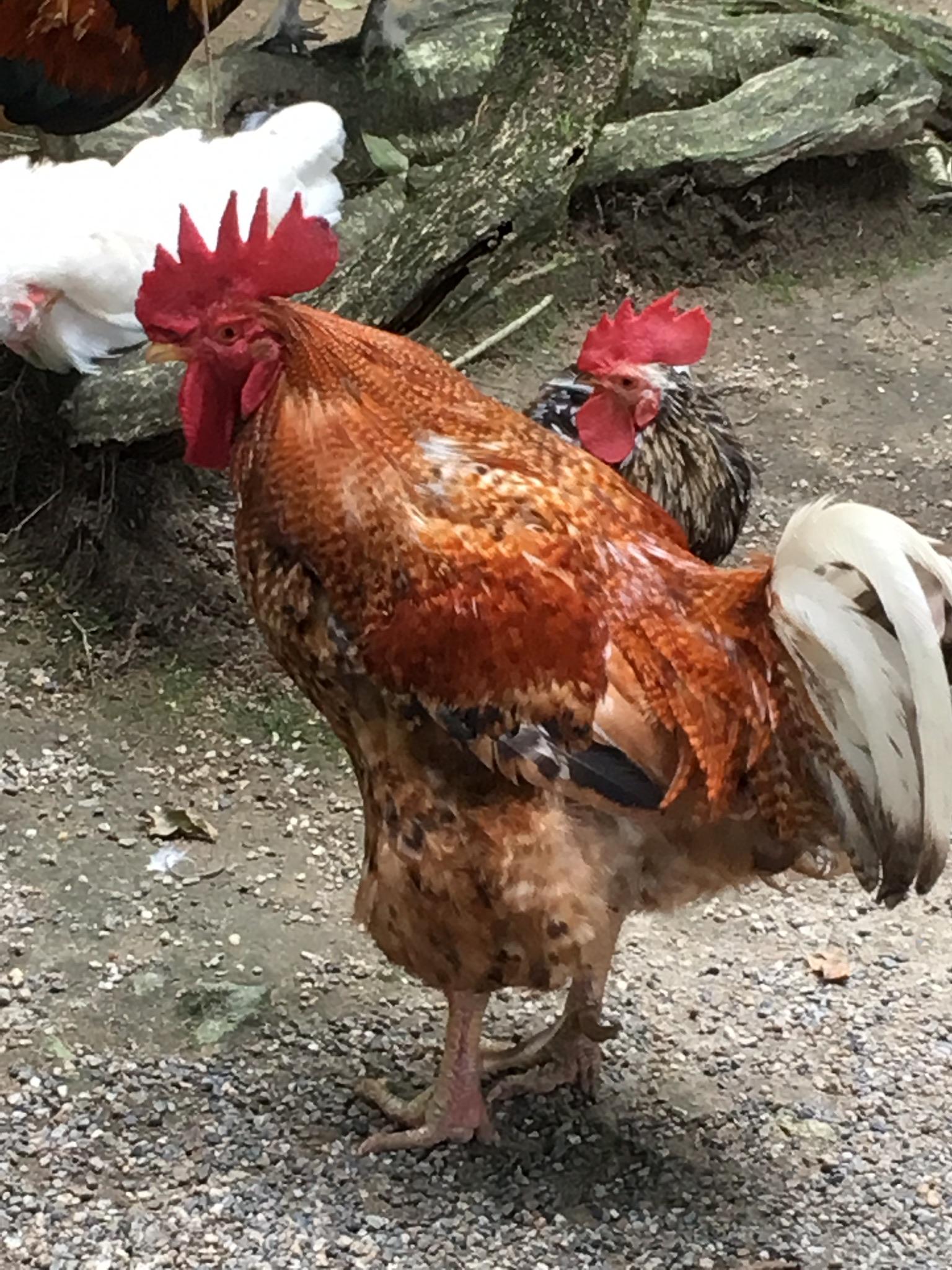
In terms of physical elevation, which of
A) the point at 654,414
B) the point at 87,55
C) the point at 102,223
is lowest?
the point at 102,223

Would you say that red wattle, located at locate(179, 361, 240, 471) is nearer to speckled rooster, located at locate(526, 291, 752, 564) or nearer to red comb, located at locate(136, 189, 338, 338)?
red comb, located at locate(136, 189, 338, 338)

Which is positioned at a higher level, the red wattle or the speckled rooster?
the red wattle

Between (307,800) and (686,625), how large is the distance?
140cm

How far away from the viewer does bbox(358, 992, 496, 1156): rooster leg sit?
2.56 m

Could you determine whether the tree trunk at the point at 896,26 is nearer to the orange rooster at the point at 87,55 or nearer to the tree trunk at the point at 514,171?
the tree trunk at the point at 514,171

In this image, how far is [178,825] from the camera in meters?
3.29

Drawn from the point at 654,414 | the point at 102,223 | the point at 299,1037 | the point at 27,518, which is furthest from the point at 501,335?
the point at 299,1037

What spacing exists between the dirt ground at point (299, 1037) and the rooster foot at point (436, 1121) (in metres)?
0.04

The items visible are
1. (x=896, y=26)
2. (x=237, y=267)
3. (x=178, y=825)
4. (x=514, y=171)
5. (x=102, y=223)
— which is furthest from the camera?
(x=896, y=26)

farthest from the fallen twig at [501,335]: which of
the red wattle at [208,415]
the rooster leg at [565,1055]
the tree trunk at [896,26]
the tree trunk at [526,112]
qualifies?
the rooster leg at [565,1055]

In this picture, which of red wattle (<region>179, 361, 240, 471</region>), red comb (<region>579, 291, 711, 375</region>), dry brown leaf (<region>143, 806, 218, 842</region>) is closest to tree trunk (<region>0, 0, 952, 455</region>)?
red comb (<region>579, 291, 711, 375</region>)

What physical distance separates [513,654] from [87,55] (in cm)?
265

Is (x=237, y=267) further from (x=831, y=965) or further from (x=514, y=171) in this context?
(x=831, y=965)

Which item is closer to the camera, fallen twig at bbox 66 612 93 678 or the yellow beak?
the yellow beak
